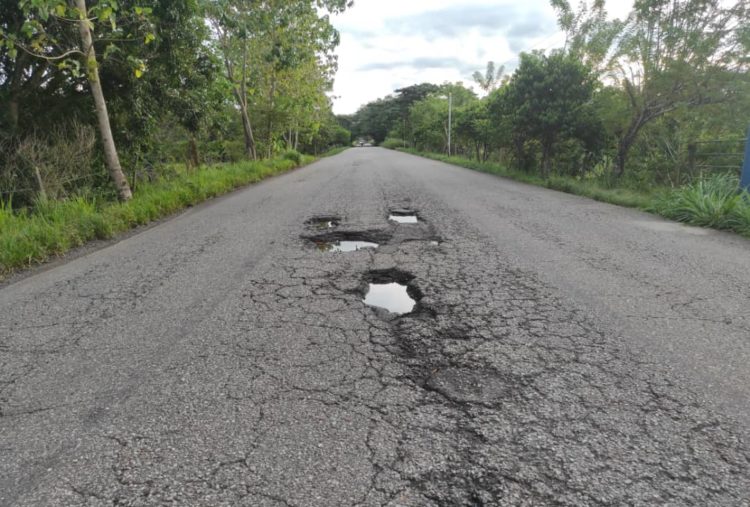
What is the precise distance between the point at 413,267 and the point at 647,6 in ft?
30.9

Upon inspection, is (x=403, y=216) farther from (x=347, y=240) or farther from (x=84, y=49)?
(x=84, y=49)

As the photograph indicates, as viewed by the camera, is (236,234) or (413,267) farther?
(236,234)

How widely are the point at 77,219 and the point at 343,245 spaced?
4129mm

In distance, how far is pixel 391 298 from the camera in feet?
12.2

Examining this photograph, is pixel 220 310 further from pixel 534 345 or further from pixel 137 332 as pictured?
pixel 534 345

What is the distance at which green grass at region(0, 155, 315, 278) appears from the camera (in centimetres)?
517

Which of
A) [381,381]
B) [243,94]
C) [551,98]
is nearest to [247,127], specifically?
[243,94]

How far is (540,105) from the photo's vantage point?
40.6 ft

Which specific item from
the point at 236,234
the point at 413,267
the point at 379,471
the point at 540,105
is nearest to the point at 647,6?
the point at 540,105

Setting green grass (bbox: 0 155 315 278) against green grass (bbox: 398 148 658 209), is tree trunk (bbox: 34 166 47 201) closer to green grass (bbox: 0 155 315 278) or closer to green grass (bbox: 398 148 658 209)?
green grass (bbox: 0 155 315 278)

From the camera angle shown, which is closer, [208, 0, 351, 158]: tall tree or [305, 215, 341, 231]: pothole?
[305, 215, 341, 231]: pothole

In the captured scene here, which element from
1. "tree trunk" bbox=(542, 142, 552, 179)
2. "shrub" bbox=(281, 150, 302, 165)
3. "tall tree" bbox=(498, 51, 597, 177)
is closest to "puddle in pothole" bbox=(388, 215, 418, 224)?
"tall tree" bbox=(498, 51, 597, 177)

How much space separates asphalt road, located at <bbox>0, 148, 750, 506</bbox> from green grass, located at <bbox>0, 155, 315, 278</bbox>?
821mm

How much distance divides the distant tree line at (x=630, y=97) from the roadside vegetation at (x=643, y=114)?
3 centimetres
